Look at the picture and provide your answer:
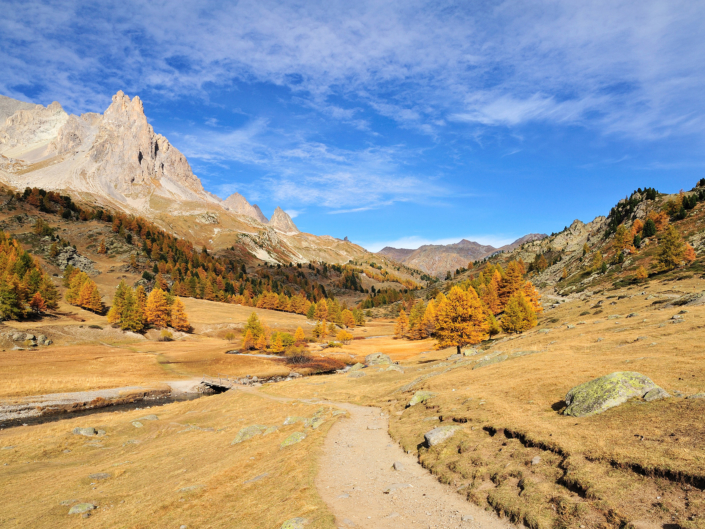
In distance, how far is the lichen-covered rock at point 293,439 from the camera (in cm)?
2438

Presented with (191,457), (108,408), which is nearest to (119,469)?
(191,457)

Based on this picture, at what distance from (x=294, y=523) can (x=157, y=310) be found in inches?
5063

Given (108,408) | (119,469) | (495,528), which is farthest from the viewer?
(108,408)

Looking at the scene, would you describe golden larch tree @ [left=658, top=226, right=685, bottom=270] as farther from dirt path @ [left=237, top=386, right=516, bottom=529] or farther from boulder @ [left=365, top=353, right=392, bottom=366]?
dirt path @ [left=237, top=386, right=516, bottom=529]

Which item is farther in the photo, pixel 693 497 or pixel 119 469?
pixel 119 469

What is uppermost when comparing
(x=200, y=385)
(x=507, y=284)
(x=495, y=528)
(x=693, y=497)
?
(x=507, y=284)

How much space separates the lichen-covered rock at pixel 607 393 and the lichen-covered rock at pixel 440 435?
610 cm

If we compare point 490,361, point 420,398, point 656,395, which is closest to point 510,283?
point 490,361

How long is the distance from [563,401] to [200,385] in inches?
2570

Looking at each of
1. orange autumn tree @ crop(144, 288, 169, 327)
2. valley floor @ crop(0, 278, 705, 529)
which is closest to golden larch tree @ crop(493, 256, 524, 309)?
valley floor @ crop(0, 278, 705, 529)

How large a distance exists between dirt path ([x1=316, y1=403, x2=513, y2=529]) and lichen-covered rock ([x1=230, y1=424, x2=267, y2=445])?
9067 mm

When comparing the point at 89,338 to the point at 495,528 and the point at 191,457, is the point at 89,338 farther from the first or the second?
the point at 495,528

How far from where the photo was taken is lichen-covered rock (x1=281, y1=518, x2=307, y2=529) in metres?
11.9

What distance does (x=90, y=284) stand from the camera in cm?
13162
